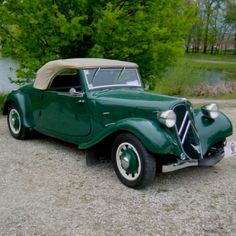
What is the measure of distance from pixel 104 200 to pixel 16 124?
3203mm

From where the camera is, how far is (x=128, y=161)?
439 cm

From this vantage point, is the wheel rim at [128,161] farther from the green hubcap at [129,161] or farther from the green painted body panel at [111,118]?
the green painted body panel at [111,118]

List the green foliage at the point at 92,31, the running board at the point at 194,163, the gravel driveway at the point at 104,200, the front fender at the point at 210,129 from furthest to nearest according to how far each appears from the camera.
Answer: the green foliage at the point at 92,31
the front fender at the point at 210,129
the running board at the point at 194,163
the gravel driveway at the point at 104,200

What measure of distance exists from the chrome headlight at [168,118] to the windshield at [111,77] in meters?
1.38

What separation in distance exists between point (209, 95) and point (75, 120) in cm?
1044

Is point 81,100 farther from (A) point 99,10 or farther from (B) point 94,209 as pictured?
(A) point 99,10

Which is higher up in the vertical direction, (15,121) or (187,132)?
(187,132)

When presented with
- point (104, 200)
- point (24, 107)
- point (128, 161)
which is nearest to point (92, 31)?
point (24, 107)

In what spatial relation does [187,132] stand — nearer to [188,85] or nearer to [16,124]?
[16,124]

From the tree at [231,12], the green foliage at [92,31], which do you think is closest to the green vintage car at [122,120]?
the green foliage at [92,31]

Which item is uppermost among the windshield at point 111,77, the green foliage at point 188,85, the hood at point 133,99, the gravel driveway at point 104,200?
the windshield at point 111,77

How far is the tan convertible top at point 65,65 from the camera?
5.48 metres

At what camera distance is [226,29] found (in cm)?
5966

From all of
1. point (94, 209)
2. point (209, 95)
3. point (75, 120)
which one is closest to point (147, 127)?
point (94, 209)
